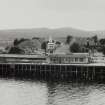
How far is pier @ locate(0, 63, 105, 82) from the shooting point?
8044 cm

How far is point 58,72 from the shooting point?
82.0 metres

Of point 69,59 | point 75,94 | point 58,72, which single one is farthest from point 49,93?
point 69,59

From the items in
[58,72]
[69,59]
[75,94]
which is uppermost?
[69,59]

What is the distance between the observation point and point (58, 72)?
82000 mm

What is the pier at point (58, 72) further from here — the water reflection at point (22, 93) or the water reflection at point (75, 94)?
the water reflection at point (75, 94)

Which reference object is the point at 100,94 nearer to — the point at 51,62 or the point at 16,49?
the point at 51,62

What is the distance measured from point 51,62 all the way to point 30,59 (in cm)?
760

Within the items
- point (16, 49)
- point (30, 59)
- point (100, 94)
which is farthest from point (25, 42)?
point (100, 94)

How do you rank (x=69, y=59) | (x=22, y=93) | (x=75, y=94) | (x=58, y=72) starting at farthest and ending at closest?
(x=69, y=59) → (x=58, y=72) → (x=22, y=93) → (x=75, y=94)

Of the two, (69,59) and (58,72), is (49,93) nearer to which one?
(58,72)

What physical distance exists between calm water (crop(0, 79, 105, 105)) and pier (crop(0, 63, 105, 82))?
7773mm

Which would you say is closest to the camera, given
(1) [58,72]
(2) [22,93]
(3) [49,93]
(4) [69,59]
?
(2) [22,93]

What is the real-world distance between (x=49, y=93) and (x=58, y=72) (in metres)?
19.5

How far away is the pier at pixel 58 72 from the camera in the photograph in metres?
80.4
